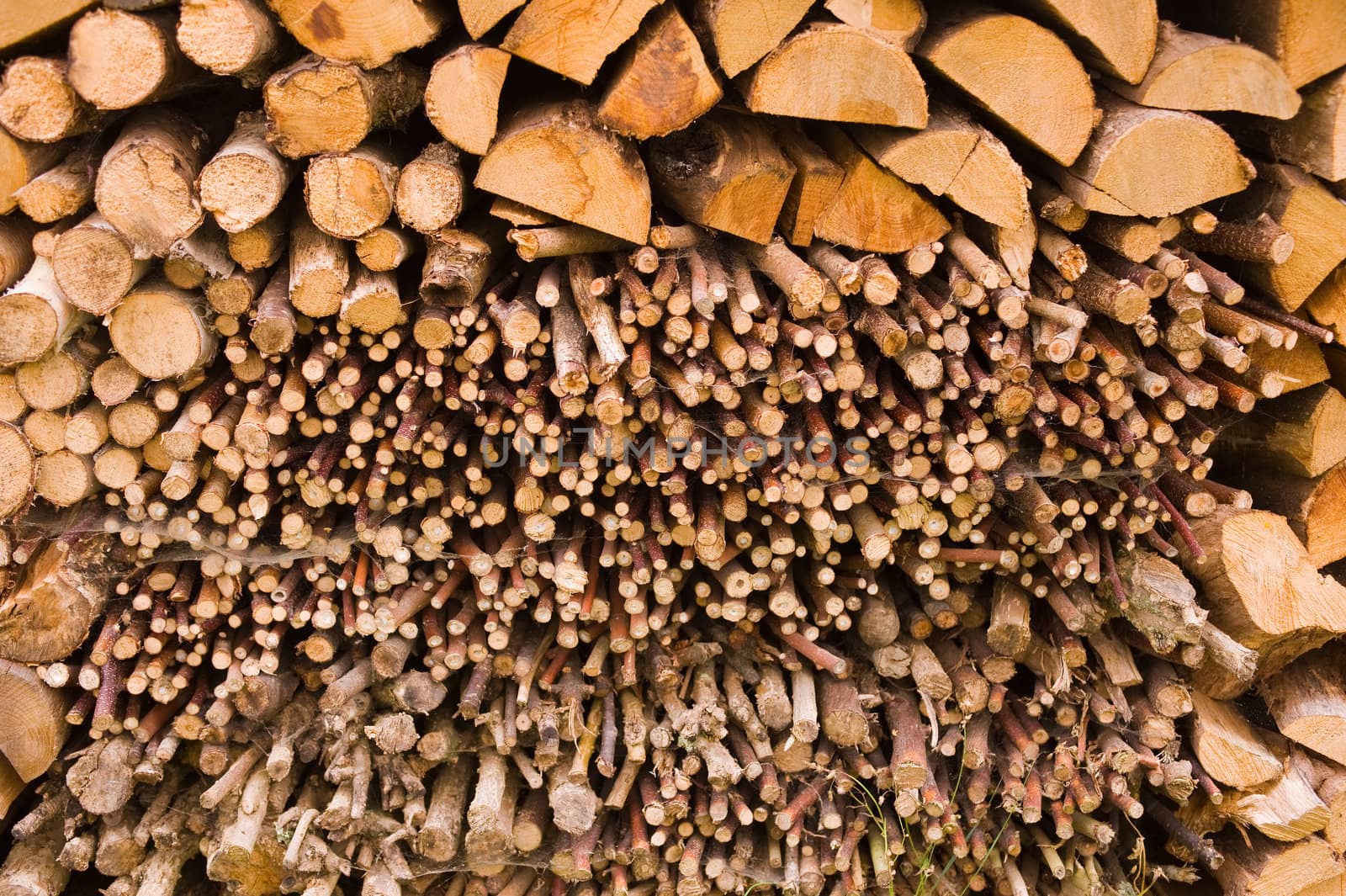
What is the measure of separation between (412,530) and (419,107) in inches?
43.9

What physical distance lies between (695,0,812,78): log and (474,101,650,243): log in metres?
0.30

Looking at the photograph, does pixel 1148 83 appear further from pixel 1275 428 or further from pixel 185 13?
pixel 185 13

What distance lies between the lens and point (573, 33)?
6.39 ft

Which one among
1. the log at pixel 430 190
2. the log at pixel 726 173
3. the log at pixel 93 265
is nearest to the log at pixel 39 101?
the log at pixel 93 265

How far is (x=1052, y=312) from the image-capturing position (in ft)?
7.39

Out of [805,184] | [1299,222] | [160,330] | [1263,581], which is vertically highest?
[805,184]

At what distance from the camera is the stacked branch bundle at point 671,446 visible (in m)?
2.05

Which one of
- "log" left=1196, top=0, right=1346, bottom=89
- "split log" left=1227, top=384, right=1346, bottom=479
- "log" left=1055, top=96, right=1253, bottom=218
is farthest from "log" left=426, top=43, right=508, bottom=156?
"split log" left=1227, top=384, right=1346, bottom=479

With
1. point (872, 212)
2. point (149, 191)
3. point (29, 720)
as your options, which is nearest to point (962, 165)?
point (872, 212)

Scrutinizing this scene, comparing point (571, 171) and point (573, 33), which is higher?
point (573, 33)

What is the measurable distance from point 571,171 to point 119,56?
0.95 metres

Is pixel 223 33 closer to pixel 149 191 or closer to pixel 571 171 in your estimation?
pixel 149 191

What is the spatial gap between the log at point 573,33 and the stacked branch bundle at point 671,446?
0.01 metres

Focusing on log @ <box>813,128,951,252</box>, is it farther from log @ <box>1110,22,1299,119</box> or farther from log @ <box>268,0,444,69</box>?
log @ <box>268,0,444,69</box>
